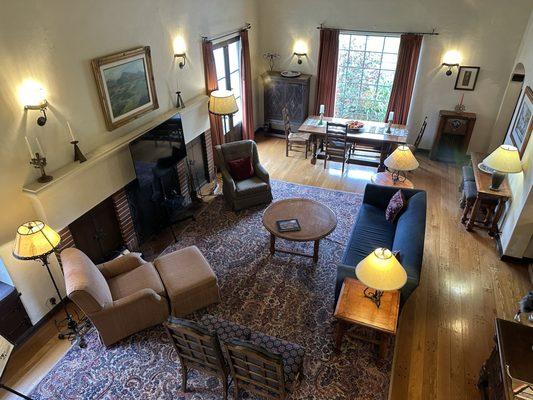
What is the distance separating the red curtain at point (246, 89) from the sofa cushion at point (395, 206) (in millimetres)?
3837

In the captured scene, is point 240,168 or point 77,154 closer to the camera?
point 77,154

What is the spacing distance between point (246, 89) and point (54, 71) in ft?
13.9

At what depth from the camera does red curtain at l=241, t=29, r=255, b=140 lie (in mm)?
7086

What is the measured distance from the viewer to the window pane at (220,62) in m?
6.55

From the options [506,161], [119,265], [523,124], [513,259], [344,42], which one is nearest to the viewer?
[119,265]

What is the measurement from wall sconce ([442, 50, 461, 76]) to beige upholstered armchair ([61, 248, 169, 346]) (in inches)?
252

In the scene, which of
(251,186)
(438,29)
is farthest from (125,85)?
(438,29)

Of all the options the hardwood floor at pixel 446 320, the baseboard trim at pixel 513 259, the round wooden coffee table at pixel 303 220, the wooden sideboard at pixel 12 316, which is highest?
the round wooden coffee table at pixel 303 220

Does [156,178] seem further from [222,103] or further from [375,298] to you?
[375,298]

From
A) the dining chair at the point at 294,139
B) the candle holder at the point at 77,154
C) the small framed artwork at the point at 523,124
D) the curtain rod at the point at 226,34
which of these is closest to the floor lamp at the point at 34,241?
the candle holder at the point at 77,154

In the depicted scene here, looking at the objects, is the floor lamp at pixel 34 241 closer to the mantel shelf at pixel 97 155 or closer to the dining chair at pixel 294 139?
the mantel shelf at pixel 97 155

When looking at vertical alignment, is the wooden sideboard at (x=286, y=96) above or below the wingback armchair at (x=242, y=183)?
above

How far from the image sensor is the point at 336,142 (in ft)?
22.9

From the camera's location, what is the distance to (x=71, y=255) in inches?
141
